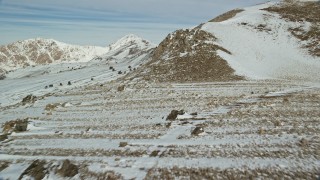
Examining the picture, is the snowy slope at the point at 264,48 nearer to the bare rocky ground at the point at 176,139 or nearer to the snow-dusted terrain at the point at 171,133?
the snow-dusted terrain at the point at 171,133

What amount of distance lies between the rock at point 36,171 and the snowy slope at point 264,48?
1442 inches

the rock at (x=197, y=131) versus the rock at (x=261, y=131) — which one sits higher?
the rock at (x=261, y=131)

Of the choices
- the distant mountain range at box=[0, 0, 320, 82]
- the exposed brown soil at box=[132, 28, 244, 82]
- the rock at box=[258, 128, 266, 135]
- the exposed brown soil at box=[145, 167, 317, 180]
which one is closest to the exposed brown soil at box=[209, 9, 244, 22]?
the distant mountain range at box=[0, 0, 320, 82]

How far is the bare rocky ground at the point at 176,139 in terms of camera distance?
14812mm

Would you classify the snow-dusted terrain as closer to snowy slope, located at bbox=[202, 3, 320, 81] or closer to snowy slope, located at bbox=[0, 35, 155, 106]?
snowy slope, located at bbox=[202, 3, 320, 81]

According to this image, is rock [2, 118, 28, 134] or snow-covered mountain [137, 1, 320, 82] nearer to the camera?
rock [2, 118, 28, 134]

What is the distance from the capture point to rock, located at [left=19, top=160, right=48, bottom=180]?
16.6 m

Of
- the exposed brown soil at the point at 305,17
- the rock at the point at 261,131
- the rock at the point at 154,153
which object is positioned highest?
the exposed brown soil at the point at 305,17

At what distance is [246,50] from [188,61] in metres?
12.6

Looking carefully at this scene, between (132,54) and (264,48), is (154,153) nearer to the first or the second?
(264,48)

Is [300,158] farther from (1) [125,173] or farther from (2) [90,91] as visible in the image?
(2) [90,91]

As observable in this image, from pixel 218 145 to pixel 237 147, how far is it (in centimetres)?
120

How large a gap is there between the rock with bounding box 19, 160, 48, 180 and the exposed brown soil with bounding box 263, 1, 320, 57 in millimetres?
50856

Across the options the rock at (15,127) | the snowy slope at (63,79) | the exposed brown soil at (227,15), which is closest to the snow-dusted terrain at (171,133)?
the rock at (15,127)
